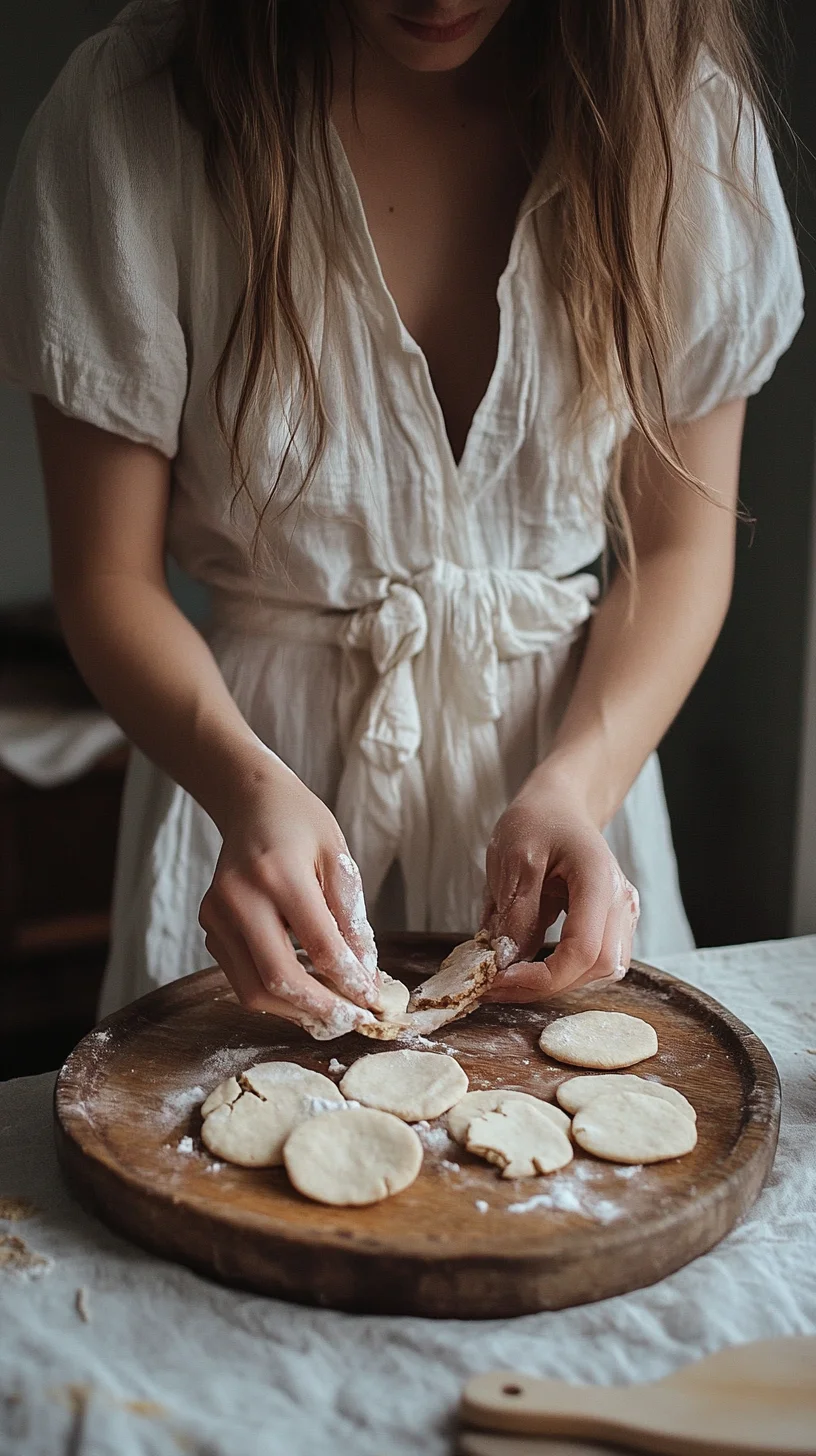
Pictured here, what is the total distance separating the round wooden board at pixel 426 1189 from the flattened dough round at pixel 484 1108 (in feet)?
0.04

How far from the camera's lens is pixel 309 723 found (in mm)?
1174

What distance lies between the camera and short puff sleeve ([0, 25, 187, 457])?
967 millimetres

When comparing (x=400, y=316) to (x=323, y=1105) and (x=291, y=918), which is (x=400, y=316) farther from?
(x=323, y=1105)

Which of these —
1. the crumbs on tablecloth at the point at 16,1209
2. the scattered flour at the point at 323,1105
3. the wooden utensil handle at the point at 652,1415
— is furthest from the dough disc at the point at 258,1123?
the wooden utensil handle at the point at 652,1415

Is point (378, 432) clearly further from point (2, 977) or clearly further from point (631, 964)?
point (2, 977)

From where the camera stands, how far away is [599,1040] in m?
0.89

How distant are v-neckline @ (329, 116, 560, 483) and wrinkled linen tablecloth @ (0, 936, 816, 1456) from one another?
657 mm

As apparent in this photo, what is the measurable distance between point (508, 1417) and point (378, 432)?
77cm

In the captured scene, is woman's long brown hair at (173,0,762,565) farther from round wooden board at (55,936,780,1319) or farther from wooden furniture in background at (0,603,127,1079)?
wooden furniture in background at (0,603,127,1079)

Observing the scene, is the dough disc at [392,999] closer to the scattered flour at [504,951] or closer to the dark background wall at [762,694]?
the scattered flour at [504,951]

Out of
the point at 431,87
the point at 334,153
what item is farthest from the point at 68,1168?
the point at 431,87

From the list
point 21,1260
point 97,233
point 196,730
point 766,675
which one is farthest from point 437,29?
point 766,675

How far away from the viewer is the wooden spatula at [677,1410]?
21.7 inches

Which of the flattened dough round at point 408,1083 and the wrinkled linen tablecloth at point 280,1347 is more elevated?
the flattened dough round at point 408,1083
